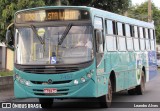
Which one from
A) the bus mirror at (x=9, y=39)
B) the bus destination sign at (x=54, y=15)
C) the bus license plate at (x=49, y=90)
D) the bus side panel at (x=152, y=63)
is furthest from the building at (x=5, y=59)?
the bus license plate at (x=49, y=90)

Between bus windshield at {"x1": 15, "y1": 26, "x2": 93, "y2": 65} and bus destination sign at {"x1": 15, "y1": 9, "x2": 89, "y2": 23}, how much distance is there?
0.84ft

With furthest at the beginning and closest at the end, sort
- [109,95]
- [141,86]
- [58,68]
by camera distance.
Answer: [141,86] → [109,95] → [58,68]

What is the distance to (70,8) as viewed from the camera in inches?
510

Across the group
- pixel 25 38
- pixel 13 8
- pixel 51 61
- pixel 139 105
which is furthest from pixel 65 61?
pixel 13 8

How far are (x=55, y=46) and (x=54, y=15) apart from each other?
2.88ft

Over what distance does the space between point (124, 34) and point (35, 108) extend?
439 cm

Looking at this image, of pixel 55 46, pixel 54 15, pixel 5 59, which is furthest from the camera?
pixel 5 59

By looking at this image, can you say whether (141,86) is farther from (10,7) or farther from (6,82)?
(10,7)

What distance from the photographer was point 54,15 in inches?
512

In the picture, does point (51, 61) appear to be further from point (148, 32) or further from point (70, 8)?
point (148, 32)

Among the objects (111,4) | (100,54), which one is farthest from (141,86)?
(111,4)

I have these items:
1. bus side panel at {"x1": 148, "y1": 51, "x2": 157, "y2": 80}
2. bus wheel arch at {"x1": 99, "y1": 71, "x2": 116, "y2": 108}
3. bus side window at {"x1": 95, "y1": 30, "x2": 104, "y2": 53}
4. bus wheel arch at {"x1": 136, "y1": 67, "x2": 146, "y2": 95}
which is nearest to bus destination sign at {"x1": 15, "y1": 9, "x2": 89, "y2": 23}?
bus side window at {"x1": 95, "y1": 30, "x2": 104, "y2": 53}

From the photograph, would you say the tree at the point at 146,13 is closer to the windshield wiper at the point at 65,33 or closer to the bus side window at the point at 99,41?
the bus side window at the point at 99,41

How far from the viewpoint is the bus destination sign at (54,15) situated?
42.4 ft
